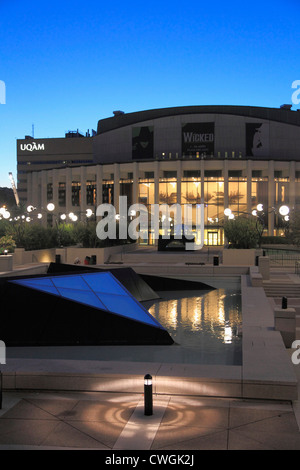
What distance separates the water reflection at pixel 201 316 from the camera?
14.9 meters

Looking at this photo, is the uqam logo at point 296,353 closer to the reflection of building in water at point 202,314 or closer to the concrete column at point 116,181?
the reflection of building in water at point 202,314

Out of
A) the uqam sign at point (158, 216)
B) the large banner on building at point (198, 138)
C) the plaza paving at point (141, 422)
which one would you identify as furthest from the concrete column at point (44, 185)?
the plaza paving at point (141, 422)

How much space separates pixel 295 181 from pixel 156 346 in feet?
199

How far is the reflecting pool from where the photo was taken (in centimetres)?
1307

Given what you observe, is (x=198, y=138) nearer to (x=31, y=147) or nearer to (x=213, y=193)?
(x=213, y=193)

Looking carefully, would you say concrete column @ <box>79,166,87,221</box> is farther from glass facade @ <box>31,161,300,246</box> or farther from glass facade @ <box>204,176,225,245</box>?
glass facade @ <box>204,176,225,245</box>

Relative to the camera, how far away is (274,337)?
44.2 feet

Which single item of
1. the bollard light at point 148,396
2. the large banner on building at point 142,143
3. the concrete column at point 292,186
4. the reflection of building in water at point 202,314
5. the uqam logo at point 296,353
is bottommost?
the reflection of building in water at point 202,314

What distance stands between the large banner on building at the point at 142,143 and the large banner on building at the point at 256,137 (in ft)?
48.3

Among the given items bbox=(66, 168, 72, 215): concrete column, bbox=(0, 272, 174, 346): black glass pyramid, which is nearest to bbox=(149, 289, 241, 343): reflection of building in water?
bbox=(0, 272, 174, 346): black glass pyramid

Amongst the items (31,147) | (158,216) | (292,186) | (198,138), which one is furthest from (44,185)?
(31,147)

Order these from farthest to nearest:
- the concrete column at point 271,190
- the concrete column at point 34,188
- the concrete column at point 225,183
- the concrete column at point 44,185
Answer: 1. the concrete column at point 34,188
2. the concrete column at point 44,185
3. the concrete column at point 271,190
4. the concrete column at point 225,183

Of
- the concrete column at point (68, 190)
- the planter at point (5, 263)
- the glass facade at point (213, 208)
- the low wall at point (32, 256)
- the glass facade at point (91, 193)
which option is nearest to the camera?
the planter at point (5, 263)
